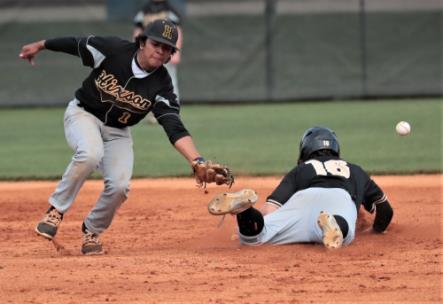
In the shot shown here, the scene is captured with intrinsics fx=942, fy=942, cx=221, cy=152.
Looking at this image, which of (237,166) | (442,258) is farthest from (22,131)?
(442,258)

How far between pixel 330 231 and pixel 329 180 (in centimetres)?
75

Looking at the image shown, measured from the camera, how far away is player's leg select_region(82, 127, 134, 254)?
6534 millimetres

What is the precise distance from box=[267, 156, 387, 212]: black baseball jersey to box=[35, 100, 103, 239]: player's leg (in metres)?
1.35

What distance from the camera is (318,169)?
684 cm

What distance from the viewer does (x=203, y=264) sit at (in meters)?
5.90

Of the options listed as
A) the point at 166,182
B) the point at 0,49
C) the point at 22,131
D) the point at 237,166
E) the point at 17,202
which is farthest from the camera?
the point at 0,49

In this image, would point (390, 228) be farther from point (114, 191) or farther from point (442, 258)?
point (114, 191)

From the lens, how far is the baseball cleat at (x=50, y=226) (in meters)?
6.36

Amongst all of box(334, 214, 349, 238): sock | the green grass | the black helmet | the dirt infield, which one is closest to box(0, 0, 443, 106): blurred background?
the green grass

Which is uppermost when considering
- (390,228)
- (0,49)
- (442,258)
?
(442,258)

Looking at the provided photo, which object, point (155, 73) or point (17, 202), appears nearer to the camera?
point (155, 73)

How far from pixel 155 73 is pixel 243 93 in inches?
470

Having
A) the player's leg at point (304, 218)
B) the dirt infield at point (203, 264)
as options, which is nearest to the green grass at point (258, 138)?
the dirt infield at point (203, 264)

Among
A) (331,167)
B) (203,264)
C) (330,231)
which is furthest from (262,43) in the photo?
(203,264)
